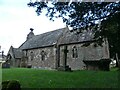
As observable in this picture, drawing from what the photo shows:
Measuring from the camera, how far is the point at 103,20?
11883 mm

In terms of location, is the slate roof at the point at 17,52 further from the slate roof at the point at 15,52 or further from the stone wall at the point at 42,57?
the stone wall at the point at 42,57

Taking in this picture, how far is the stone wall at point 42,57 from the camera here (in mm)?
41000

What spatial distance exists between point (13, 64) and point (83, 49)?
25.3 m

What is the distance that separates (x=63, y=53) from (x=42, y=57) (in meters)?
10.7

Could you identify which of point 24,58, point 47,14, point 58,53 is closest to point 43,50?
point 58,53

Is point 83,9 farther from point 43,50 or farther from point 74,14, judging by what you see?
point 43,50

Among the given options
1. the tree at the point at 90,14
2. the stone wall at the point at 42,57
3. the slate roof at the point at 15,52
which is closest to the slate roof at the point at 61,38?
the stone wall at the point at 42,57

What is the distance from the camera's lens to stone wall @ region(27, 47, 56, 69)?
1614 inches

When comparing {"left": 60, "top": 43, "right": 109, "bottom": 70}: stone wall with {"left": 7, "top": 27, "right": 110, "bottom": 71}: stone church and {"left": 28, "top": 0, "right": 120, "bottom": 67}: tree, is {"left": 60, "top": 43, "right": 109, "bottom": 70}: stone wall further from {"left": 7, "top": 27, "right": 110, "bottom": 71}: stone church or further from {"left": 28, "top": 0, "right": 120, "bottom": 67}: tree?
{"left": 28, "top": 0, "right": 120, "bottom": 67}: tree

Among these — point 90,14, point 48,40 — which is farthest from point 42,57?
point 90,14

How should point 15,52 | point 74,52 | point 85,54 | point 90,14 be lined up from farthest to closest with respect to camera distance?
point 15,52 → point 74,52 → point 85,54 → point 90,14

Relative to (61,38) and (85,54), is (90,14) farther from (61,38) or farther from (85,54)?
(61,38)

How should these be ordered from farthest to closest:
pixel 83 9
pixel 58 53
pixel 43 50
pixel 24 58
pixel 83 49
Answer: pixel 24 58 → pixel 43 50 → pixel 58 53 → pixel 83 49 → pixel 83 9

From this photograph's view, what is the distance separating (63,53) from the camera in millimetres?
34656
